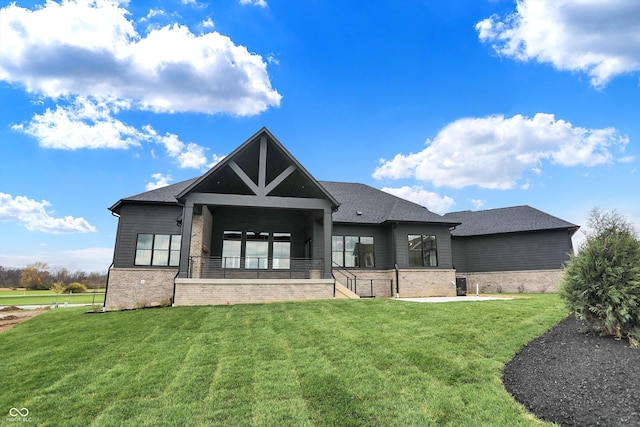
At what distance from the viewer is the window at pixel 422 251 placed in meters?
19.1

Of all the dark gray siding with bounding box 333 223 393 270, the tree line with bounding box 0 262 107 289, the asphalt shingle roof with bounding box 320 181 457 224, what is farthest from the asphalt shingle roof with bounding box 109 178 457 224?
the tree line with bounding box 0 262 107 289

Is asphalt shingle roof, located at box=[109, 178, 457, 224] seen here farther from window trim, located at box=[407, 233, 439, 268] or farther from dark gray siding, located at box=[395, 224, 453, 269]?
window trim, located at box=[407, 233, 439, 268]

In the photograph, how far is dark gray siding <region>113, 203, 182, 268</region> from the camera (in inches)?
687

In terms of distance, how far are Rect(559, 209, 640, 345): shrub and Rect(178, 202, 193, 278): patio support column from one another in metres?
12.3

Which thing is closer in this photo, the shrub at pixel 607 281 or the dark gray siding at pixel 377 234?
the shrub at pixel 607 281

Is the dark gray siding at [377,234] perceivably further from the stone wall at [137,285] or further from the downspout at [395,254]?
the stone wall at [137,285]

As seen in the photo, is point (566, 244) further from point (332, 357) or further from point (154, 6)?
point (154, 6)

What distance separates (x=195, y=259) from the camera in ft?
49.9

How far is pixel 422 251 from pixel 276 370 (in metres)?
15.4

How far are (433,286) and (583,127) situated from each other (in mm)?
10513

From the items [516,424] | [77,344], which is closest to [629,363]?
[516,424]

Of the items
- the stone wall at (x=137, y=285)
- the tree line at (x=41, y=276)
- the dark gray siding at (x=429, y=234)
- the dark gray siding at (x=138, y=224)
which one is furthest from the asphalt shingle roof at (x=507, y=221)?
the tree line at (x=41, y=276)

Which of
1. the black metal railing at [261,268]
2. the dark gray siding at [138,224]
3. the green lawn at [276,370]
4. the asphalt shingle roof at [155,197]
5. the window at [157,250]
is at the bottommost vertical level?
the green lawn at [276,370]

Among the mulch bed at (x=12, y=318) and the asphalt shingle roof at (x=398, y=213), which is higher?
the asphalt shingle roof at (x=398, y=213)
